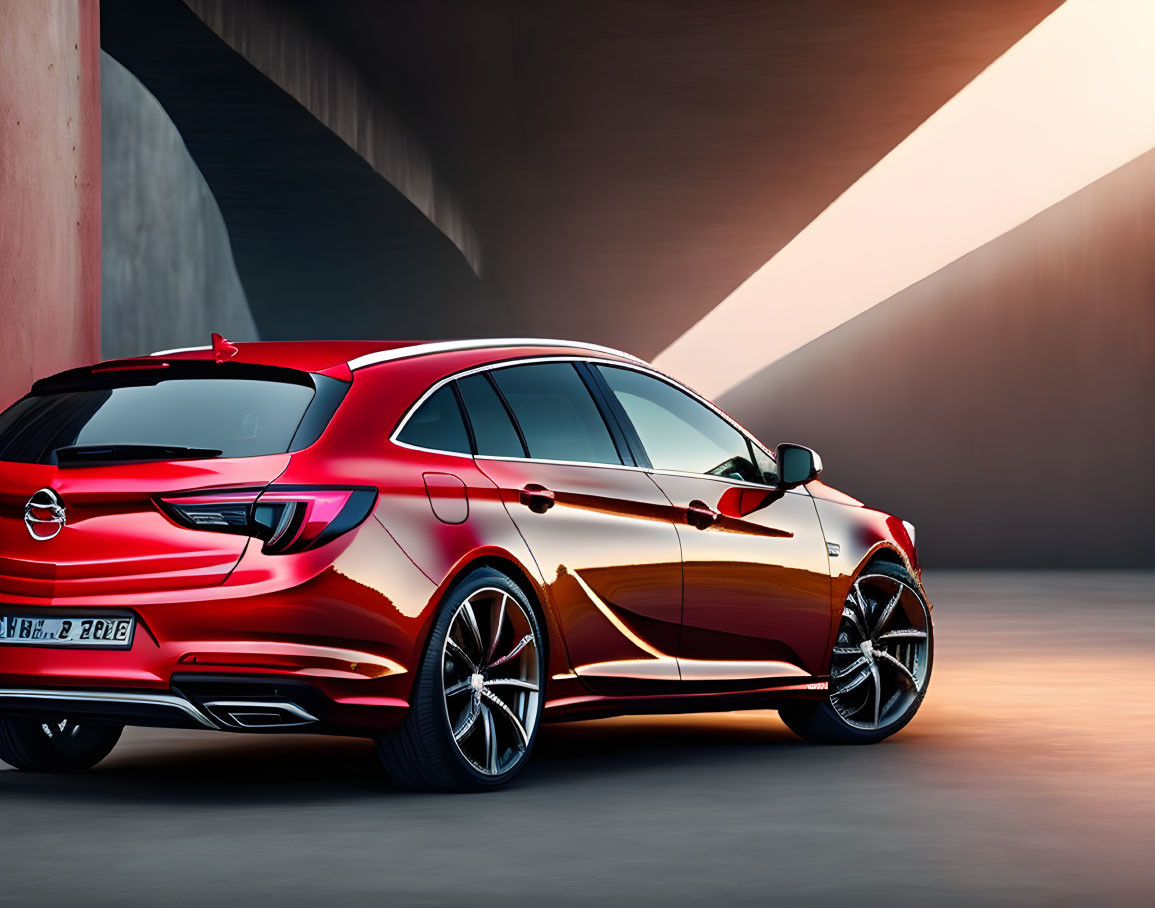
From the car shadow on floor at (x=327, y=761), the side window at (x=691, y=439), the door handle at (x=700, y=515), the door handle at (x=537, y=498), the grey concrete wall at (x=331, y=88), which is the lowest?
the car shadow on floor at (x=327, y=761)

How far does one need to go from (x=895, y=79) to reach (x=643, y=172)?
16.8 feet

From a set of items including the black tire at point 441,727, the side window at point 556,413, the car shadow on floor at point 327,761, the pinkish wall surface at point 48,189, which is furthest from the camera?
the pinkish wall surface at point 48,189

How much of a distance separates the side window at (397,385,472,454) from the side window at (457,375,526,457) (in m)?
0.06

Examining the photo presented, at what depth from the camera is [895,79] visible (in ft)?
74.6

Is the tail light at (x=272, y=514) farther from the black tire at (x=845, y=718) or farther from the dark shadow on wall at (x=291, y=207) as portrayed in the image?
the dark shadow on wall at (x=291, y=207)

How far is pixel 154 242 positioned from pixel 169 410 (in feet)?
81.7

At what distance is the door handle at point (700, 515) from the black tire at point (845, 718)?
1.01 meters

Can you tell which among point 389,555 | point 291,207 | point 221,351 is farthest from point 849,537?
point 291,207

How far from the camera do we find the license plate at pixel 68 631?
677 cm

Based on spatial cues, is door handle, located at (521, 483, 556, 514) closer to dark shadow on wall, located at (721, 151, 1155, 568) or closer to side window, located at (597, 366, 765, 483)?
side window, located at (597, 366, 765, 483)

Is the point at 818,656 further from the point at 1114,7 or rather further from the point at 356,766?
the point at 1114,7

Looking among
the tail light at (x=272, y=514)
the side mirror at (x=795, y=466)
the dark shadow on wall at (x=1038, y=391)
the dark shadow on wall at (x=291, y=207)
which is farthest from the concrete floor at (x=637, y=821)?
the dark shadow on wall at (x=1038, y=391)

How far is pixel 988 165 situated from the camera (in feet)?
98.8

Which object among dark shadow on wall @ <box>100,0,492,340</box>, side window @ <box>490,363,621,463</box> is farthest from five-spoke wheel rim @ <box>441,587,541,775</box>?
dark shadow on wall @ <box>100,0,492,340</box>
